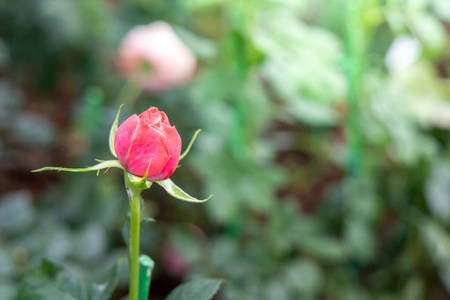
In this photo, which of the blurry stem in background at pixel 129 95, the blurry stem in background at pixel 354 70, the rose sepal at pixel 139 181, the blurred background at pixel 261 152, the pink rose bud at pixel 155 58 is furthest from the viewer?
the blurry stem in background at pixel 129 95

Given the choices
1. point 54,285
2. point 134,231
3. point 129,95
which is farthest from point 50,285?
point 129,95

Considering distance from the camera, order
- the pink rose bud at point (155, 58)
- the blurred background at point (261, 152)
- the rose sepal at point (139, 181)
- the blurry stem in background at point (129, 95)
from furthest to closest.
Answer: the blurry stem in background at point (129, 95)
the pink rose bud at point (155, 58)
the blurred background at point (261, 152)
the rose sepal at point (139, 181)

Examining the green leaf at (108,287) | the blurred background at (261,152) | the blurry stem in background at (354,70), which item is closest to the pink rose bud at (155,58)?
the blurred background at (261,152)

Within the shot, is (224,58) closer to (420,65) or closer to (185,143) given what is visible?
(185,143)

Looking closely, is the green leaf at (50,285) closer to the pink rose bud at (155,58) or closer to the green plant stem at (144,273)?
the green plant stem at (144,273)

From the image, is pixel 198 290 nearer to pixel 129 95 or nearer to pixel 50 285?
pixel 50 285

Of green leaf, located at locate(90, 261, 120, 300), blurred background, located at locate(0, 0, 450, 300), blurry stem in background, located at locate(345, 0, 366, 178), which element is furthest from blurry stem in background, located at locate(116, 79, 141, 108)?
green leaf, located at locate(90, 261, 120, 300)

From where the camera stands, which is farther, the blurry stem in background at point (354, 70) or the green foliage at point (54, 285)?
the blurry stem in background at point (354, 70)
